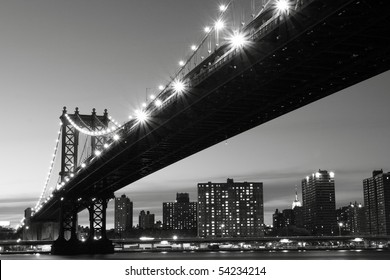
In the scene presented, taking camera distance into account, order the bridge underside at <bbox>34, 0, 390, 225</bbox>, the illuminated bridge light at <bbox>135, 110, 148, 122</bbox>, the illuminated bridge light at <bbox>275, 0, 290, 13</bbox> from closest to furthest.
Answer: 1. the bridge underside at <bbox>34, 0, 390, 225</bbox>
2. the illuminated bridge light at <bbox>275, 0, 290, 13</bbox>
3. the illuminated bridge light at <bbox>135, 110, 148, 122</bbox>

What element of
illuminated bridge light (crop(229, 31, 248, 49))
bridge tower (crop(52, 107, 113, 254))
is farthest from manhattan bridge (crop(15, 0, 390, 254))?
bridge tower (crop(52, 107, 113, 254))

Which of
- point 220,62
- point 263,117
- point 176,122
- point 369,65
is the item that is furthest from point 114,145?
point 369,65

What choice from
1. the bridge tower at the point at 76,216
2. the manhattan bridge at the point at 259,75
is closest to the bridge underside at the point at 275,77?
the manhattan bridge at the point at 259,75

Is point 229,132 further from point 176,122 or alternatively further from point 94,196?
point 94,196

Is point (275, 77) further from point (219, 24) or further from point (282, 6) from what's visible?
point (219, 24)

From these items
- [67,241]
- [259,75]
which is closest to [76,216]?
[67,241]

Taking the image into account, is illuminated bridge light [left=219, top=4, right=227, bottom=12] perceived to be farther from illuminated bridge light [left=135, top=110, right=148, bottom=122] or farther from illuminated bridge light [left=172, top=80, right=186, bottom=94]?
illuminated bridge light [left=135, top=110, right=148, bottom=122]

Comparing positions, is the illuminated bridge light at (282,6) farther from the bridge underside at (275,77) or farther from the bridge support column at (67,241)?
the bridge support column at (67,241)

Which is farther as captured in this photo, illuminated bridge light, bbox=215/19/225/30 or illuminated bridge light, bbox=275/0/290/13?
illuminated bridge light, bbox=215/19/225/30
